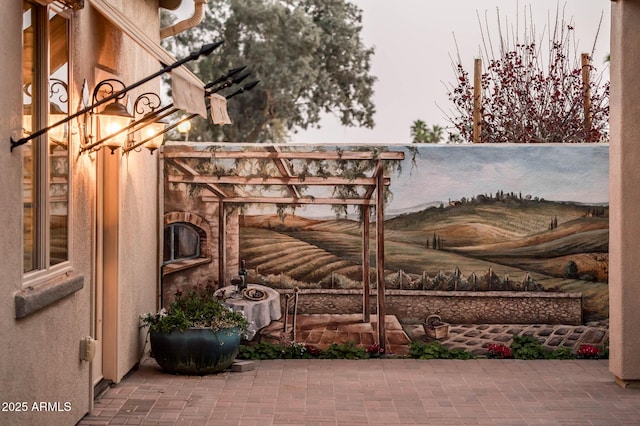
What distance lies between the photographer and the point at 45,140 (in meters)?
5.94

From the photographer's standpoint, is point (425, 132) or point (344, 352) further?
point (425, 132)

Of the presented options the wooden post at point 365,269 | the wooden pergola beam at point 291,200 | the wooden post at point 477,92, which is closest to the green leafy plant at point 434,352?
the wooden post at point 365,269

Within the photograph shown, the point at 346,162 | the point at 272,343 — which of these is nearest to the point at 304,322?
the point at 272,343

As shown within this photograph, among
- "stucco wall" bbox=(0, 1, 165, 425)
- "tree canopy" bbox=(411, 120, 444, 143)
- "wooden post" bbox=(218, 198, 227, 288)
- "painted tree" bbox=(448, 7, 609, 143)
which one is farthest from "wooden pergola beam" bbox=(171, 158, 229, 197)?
"tree canopy" bbox=(411, 120, 444, 143)

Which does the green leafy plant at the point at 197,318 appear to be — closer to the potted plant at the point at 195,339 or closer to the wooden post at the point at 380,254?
the potted plant at the point at 195,339

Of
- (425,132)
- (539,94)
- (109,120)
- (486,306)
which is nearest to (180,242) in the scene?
(109,120)

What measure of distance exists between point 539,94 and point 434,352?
562 centimetres

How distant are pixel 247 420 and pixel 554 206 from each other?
187 inches

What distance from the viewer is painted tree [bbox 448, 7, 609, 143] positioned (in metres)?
13.9

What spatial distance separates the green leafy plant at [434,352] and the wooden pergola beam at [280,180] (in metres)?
1.84

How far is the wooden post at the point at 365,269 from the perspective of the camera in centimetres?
1027

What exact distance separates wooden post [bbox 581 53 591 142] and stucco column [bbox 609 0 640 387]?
549 centimetres

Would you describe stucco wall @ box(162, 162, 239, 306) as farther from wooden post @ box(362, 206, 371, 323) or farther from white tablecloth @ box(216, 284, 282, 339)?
wooden post @ box(362, 206, 371, 323)

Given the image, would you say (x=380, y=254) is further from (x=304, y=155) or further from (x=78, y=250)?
(x=78, y=250)
